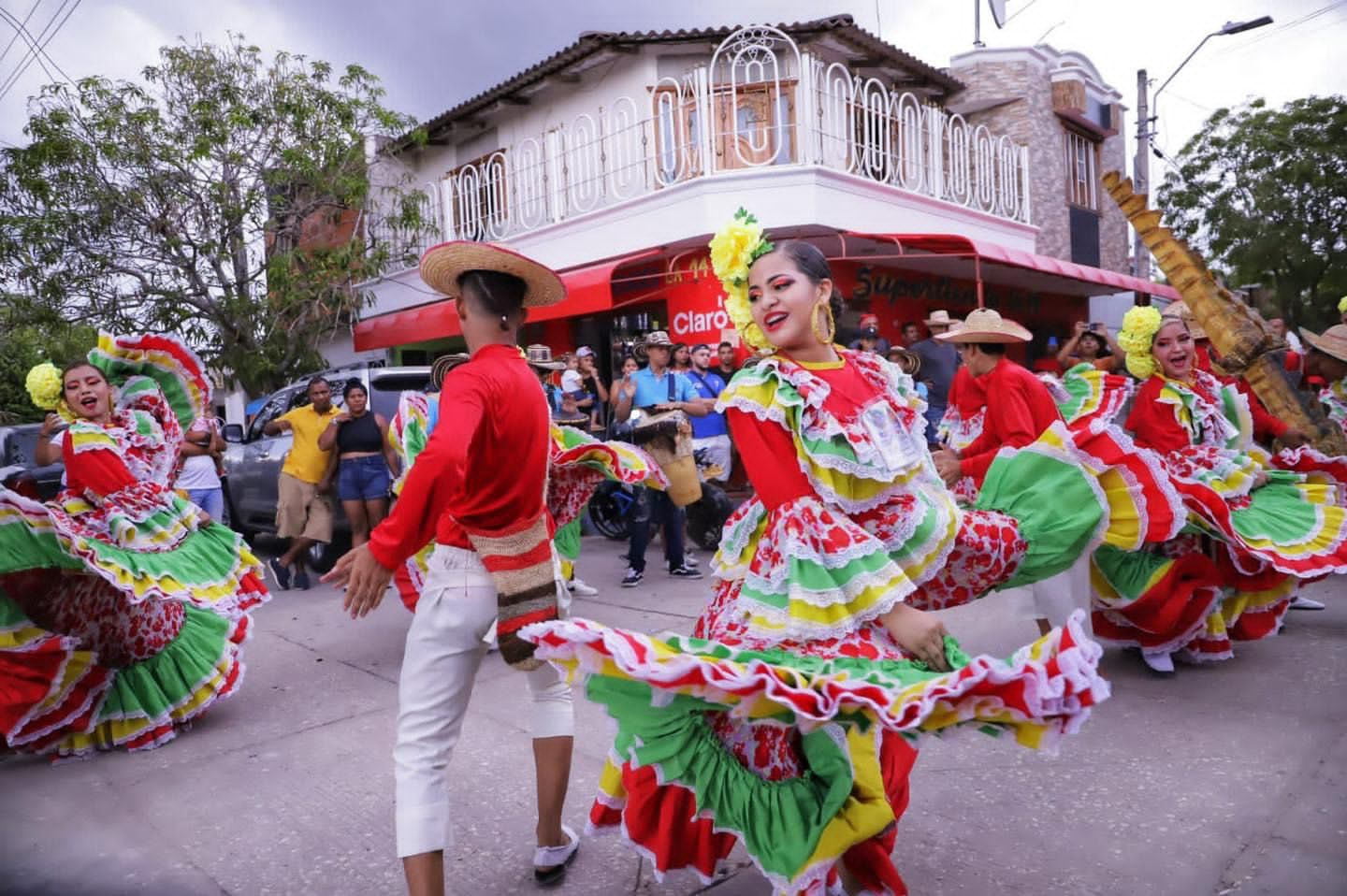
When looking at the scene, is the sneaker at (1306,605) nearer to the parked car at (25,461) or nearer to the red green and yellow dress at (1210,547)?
the red green and yellow dress at (1210,547)

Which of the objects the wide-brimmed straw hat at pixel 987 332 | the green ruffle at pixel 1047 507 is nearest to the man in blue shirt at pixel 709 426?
the wide-brimmed straw hat at pixel 987 332

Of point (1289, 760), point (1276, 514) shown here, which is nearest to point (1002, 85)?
point (1276, 514)

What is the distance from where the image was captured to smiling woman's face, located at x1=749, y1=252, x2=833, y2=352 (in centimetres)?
261

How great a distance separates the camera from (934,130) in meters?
13.7

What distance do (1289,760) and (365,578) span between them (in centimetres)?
350

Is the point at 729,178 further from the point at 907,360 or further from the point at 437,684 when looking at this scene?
the point at 437,684

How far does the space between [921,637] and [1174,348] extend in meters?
3.52

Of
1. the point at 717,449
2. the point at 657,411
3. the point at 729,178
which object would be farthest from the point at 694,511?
the point at 729,178

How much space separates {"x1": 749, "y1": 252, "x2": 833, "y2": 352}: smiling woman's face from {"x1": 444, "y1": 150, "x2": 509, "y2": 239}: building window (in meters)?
13.2

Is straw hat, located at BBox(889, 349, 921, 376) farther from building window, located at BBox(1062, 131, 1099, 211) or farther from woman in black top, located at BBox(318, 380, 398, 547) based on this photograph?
building window, located at BBox(1062, 131, 1099, 211)

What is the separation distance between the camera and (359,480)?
27.9 ft

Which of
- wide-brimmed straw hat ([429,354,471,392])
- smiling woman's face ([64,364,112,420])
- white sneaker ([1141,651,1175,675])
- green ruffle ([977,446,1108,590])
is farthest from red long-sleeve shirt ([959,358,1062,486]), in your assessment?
smiling woman's face ([64,364,112,420])

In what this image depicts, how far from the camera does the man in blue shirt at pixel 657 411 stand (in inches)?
312

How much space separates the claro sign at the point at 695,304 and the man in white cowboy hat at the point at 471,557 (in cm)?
940
